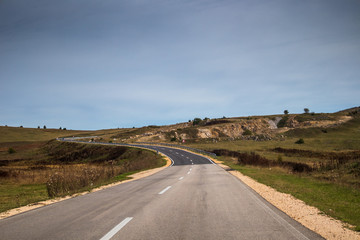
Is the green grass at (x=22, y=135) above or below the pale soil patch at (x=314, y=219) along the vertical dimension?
above

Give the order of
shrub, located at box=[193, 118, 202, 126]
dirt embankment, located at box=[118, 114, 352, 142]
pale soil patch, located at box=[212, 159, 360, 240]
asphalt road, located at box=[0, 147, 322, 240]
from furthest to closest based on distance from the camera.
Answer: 1. shrub, located at box=[193, 118, 202, 126]
2. dirt embankment, located at box=[118, 114, 352, 142]
3. pale soil patch, located at box=[212, 159, 360, 240]
4. asphalt road, located at box=[0, 147, 322, 240]

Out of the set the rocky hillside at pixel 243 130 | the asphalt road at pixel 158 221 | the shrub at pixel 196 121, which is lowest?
the asphalt road at pixel 158 221

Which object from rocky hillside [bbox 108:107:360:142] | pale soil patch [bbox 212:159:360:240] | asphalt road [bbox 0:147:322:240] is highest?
rocky hillside [bbox 108:107:360:142]

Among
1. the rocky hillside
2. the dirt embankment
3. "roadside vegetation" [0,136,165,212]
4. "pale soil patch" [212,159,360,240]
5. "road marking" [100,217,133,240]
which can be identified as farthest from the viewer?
the dirt embankment

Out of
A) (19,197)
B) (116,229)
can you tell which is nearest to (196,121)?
(19,197)

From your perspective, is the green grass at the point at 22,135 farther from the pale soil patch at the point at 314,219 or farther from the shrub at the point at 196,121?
the pale soil patch at the point at 314,219

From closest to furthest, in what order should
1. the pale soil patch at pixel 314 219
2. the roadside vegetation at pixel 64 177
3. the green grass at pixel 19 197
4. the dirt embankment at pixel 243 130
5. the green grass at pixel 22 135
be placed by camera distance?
the pale soil patch at pixel 314 219
the green grass at pixel 19 197
the roadside vegetation at pixel 64 177
the dirt embankment at pixel 243 130
the green grass at pixel 22 135

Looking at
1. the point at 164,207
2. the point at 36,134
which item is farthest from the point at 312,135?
the point at 36,134

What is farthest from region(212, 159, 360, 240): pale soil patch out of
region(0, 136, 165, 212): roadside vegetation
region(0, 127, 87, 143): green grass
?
region(0, 127, 87, 143): green grass

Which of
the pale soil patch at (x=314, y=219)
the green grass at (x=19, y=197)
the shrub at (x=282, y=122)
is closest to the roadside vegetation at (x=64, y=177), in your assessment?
the green grass at (x=19, y=197)

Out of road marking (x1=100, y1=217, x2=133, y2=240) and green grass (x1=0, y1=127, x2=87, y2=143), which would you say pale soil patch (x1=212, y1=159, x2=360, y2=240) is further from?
green grass (x1=0, y1=127, x2=87, y2=143)

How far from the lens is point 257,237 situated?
17.2 feet

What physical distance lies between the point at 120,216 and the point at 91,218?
75 cm

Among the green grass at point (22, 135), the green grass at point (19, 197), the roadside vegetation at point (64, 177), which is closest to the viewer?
the green grass at point (19, 197)
